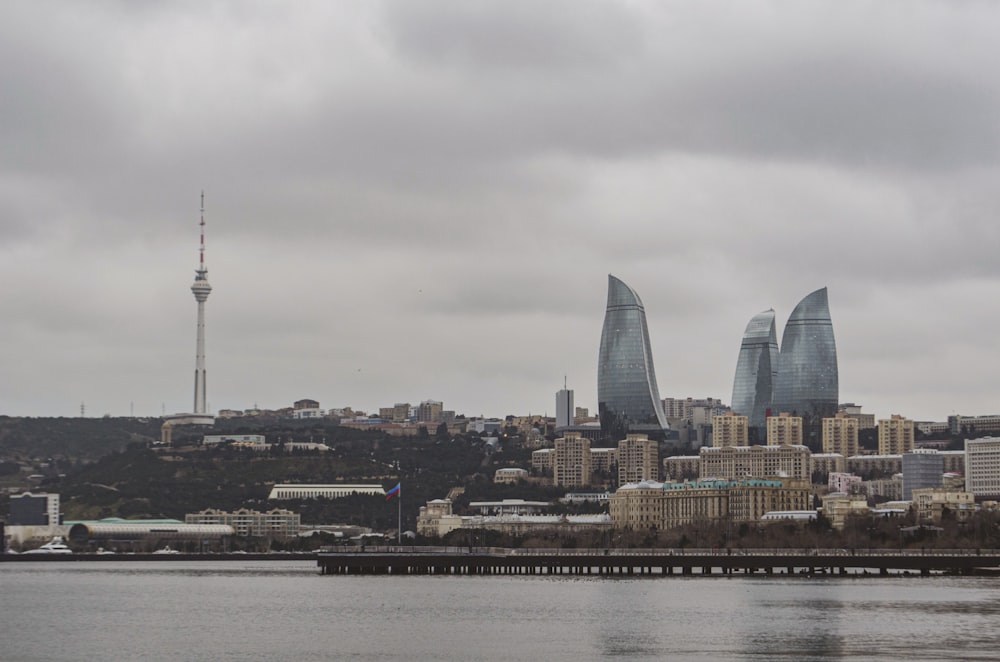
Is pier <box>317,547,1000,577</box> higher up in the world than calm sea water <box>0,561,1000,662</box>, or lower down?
higher up

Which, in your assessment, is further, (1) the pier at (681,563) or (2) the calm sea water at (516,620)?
(1) the pier at (681,563)

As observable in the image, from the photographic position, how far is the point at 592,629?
99.7 m

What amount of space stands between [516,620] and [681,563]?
→ 2301 inches

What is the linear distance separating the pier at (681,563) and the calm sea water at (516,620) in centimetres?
585

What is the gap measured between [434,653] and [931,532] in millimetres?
110940

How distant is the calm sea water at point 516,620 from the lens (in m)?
88.2

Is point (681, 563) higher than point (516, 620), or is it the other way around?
point (681, 563)

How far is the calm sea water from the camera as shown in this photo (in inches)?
3472

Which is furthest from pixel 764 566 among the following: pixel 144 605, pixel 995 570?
pixel 144 605

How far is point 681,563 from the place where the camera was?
16338 cm

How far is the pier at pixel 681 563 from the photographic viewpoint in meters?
162

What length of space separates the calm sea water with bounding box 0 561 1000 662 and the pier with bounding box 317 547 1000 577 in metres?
5.85

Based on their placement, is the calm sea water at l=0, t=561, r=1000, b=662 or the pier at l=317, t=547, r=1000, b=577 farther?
the pier at l=317, t=547, r=1000, b=577

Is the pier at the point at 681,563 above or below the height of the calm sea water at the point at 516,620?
above
